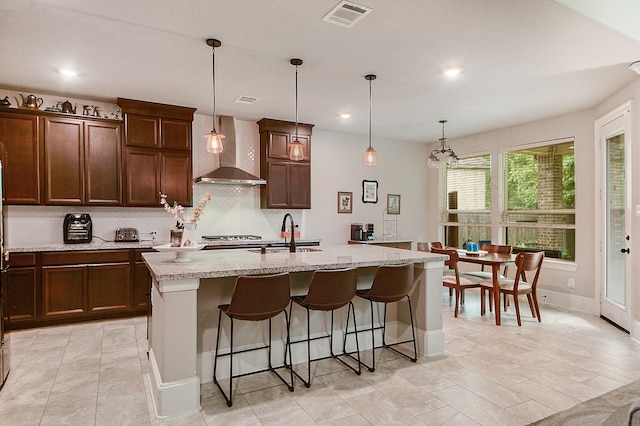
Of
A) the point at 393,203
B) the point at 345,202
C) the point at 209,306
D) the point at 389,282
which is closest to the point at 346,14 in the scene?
the point at 389,282

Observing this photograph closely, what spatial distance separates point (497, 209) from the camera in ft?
20.7

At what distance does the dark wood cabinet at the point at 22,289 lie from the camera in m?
4.09

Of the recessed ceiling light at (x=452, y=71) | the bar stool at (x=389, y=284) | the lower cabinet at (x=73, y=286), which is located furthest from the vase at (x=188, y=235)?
the recessed ceiling light at (x=452, y=71)

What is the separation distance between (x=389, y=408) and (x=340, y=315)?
107 cm

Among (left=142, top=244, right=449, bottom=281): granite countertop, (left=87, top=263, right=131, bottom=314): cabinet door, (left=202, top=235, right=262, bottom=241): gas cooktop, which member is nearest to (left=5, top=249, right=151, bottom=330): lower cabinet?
(left=87, top=263, right=131, bottom=314): cabinet door

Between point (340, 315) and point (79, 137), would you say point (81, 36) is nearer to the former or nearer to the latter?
point (79, 137)

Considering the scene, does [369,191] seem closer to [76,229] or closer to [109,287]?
[109,287]

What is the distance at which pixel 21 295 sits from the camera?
4.15 meters

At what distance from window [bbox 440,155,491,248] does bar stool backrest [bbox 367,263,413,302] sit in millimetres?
4000

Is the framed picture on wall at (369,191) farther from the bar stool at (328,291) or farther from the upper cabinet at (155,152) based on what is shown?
the bar stool at (328,291)

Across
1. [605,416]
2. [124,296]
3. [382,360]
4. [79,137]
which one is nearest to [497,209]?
[382,360]

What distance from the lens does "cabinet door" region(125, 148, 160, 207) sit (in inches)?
190

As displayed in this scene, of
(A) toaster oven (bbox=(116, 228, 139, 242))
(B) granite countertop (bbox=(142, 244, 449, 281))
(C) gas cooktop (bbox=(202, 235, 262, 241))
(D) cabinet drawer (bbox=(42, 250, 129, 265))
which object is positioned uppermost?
(A) toaster oven (bbox=(116, 228, 139, 242))

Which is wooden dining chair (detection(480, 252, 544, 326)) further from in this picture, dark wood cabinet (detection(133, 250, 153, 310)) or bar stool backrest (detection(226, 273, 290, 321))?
dark wood cabinet (detection(133, 250, 153, 310))
